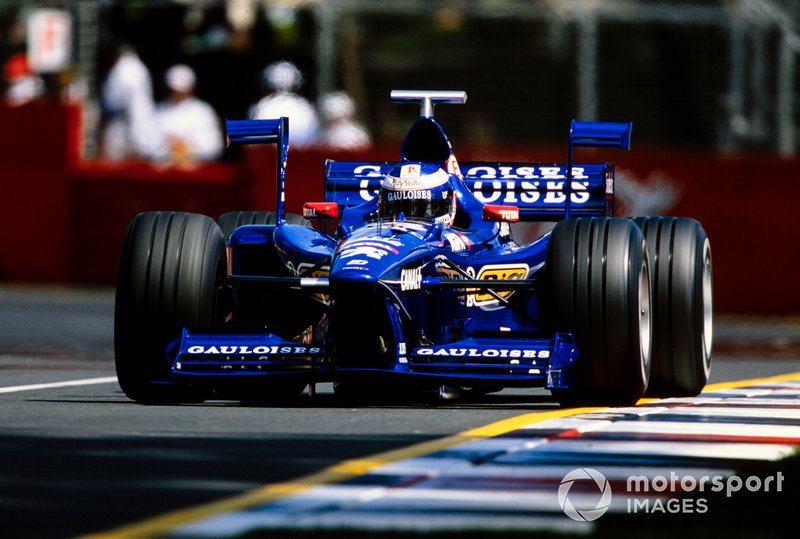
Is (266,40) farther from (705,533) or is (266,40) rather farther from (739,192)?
(705,533)

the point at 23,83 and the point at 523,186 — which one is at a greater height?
the point at 23,83

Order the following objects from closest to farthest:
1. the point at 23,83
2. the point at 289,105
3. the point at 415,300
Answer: the point at 415,300
the point at 289,105
the point at 23,83

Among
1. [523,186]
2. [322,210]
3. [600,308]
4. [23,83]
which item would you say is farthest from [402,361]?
[23,83]

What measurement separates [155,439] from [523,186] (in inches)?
191

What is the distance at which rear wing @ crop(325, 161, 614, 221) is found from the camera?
12555 mm

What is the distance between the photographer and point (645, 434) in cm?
888

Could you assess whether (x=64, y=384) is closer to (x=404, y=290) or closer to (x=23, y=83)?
(x=404, y=290)

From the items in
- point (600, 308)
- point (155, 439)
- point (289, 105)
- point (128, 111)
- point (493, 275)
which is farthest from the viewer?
point (128, 111)

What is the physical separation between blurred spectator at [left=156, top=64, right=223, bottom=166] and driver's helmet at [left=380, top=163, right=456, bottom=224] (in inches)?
409

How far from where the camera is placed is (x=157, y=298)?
34.5 ft

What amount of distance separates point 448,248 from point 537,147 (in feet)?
34.2

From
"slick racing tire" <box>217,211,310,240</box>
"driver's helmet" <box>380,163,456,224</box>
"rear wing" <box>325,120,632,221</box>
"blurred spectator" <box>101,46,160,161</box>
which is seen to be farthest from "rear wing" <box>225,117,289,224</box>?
"blurred spectator" <box>101,46,160,161</box>

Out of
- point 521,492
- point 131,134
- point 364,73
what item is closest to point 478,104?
point 364,73

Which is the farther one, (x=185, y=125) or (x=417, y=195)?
(x=185, y=125)
